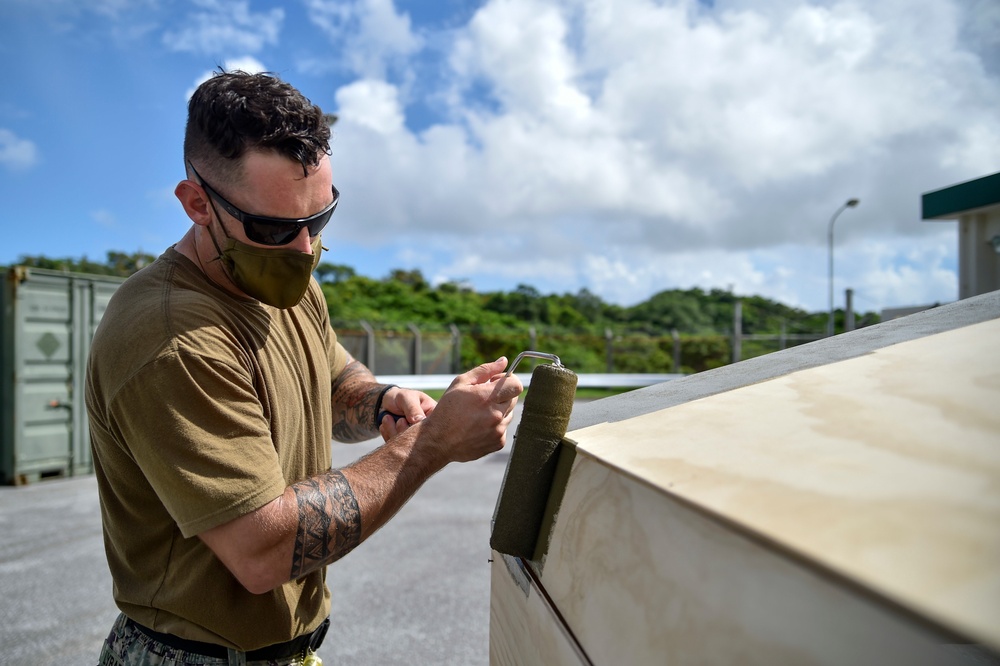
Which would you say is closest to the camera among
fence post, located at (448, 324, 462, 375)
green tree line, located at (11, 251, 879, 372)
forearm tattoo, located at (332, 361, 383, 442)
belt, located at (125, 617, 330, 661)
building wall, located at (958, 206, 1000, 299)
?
belt, located at (125, 617, 330, 661)

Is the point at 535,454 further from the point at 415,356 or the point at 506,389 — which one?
the point at 415,356

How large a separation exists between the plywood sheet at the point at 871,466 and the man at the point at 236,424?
705mm

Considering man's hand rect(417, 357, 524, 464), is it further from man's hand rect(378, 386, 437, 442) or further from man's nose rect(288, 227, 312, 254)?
man's nose rect(288, 227, 312, 254)

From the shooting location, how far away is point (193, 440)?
1.31 metres

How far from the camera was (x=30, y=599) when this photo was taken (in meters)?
4.31

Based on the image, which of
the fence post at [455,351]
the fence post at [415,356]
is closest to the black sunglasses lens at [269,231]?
the fence post at [415,356]

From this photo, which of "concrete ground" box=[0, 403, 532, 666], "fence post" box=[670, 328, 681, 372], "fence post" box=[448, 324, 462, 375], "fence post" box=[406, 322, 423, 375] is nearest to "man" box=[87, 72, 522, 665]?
"concrete ground" box=[0, 403, 532, 666]

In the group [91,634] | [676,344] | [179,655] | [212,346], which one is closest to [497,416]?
[212,346]

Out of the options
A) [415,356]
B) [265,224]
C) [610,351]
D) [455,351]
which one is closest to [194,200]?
[265,224]

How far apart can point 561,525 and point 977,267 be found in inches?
213

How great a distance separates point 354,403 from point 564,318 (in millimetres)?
31558

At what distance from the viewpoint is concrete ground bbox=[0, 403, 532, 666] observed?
3.71 metres

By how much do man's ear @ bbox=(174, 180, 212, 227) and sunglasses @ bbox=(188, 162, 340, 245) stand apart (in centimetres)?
3

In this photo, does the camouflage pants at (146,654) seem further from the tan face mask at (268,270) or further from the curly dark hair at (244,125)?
the curly dark hair at (244,125)
